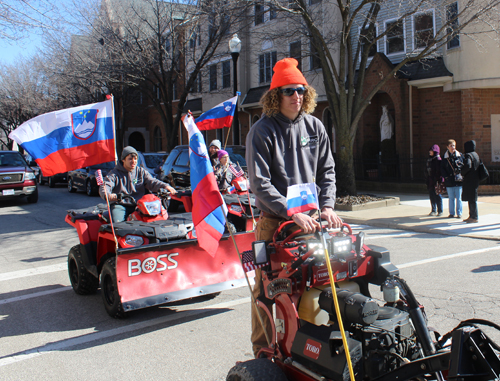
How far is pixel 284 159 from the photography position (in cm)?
336

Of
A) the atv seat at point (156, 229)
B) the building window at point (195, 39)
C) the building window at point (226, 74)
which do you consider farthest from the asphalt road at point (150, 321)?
the building window at point (226, 74)

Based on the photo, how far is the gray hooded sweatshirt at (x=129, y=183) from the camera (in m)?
6.62

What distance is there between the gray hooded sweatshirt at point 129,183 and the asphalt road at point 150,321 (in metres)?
1.46

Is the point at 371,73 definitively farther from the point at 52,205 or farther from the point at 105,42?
the point at 52,205

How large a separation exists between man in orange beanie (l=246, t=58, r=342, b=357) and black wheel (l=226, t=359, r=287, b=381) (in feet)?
1.38

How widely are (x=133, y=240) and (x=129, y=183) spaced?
1.49 meters

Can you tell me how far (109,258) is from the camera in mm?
5770

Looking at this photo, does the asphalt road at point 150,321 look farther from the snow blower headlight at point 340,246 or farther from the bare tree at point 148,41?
the bare tree at point 148,41

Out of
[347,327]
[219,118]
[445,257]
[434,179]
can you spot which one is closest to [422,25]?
[434,179]

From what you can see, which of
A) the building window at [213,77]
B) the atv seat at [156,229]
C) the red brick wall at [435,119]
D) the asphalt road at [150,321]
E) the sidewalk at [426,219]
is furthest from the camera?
the building window at [213,77]

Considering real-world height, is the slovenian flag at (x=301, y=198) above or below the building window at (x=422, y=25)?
below

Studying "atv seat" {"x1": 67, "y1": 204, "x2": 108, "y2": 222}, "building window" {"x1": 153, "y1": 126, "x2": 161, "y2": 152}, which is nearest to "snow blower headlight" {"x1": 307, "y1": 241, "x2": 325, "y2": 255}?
"atv seat" {"x1": 67, "y1": 204, "x2": 108, "y2": 222}

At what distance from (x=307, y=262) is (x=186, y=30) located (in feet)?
68.5

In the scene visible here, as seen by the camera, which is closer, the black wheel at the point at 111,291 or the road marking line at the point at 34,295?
the black wheel at the point at 111,291
